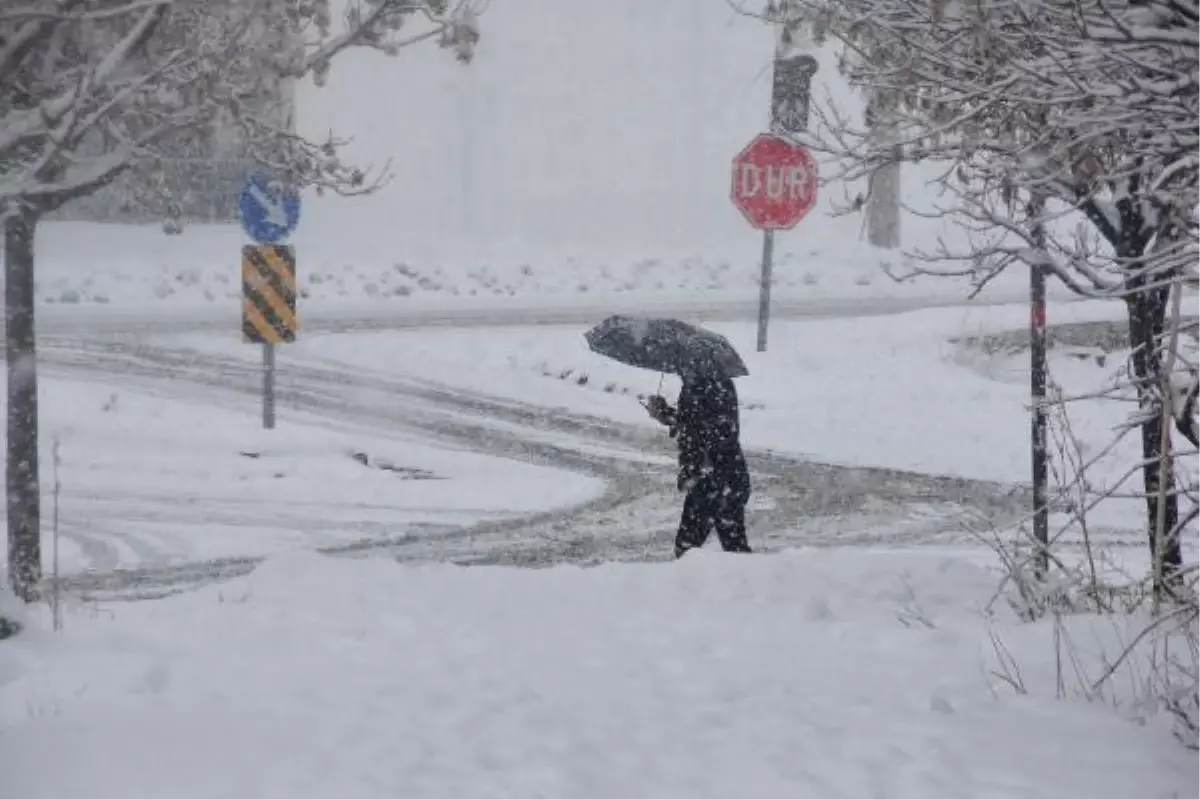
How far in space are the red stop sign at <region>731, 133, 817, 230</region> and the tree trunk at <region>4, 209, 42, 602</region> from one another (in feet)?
40.3

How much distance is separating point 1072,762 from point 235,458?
9.44 meters

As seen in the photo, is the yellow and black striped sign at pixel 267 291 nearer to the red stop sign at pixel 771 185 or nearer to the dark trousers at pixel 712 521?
the dark trousers at pixel 712 521

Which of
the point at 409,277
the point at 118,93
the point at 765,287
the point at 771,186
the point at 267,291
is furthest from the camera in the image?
the point at 409,277

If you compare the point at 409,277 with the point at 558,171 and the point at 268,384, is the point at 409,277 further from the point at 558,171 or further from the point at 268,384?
the point at 268,384

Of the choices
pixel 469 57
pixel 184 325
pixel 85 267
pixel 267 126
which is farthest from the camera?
pixel 85 267

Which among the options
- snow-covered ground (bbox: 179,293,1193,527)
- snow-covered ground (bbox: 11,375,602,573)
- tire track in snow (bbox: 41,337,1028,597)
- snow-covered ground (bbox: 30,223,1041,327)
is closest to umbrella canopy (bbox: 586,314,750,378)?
tire track in snow (bbox: 41,337,1028,597)

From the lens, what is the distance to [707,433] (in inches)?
376

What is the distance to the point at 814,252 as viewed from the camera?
32.5 meters

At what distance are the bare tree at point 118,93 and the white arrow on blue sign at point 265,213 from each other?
4.84 metres

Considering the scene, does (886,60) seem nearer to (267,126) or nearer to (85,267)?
(267,126)

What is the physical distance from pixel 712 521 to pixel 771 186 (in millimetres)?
9911

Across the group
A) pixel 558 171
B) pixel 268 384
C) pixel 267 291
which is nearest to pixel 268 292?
pixel 267 291

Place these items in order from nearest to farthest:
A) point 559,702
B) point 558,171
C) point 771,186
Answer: point 559,702 → point 771,186 → point 558,171

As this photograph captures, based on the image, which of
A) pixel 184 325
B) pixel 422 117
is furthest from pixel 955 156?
pixel 422 117
